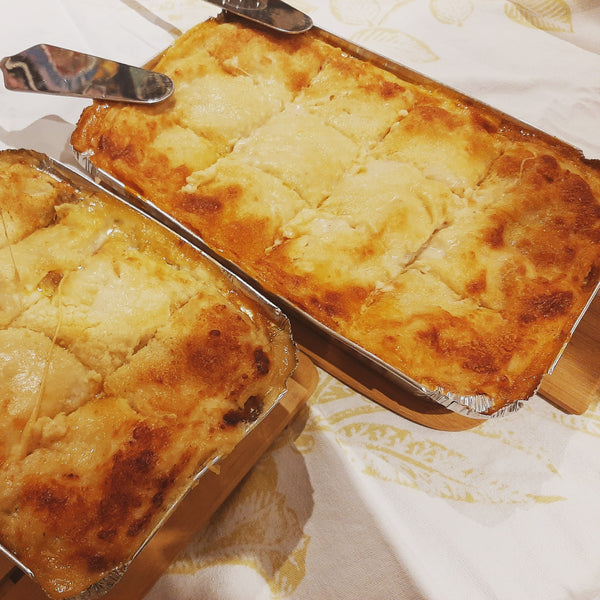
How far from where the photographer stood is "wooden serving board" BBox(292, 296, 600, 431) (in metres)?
1.71

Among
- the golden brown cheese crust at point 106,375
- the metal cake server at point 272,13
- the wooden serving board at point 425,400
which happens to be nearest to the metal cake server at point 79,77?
the golden brown cheese crust at point 106,375

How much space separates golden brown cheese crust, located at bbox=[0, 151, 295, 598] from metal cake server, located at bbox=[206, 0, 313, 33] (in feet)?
3.60

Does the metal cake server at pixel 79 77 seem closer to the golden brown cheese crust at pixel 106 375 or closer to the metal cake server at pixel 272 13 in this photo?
the golden brown cheese crust at pixel 106 375

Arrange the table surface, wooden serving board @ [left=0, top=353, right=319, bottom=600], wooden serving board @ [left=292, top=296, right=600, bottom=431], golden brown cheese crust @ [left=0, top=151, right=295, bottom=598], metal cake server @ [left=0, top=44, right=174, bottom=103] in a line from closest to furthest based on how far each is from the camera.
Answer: golden brown cheese crust @ [left=0, top=151, right=295, bottom=598], wooden serving board @ [left=0, top=353, right=319, bottom=600], the table surface, wooden serving board @ [left=292, top=296, right=600, bottom=431], metal cake server @ [left=0, top=44, right=174, bottom=103]

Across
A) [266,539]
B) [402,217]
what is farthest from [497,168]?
[266,539]

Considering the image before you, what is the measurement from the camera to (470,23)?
9.21 ft

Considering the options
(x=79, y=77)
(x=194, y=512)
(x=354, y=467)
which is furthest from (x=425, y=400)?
(x=79, y=77)

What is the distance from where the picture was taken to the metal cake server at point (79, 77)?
6.50 ft

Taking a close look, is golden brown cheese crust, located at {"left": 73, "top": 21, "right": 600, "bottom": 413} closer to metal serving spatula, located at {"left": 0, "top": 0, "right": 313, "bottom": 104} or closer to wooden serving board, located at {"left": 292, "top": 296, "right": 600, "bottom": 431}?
metal serving spatula, located at {"left": 0, "top": 0, "right": 313, "bottom": 104}

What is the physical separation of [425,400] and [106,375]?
959 mm

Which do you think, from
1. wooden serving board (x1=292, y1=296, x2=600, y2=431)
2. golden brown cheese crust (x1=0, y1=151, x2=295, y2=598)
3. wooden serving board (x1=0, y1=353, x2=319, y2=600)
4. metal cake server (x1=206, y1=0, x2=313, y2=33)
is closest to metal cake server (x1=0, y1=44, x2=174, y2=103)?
golden brown cheese crust (x1=0, y1=151, x2=295, y2=598)

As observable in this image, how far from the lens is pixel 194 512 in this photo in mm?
1512

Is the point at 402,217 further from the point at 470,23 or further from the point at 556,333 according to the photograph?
the point at 470,23

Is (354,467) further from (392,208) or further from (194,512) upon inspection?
(392,208)
